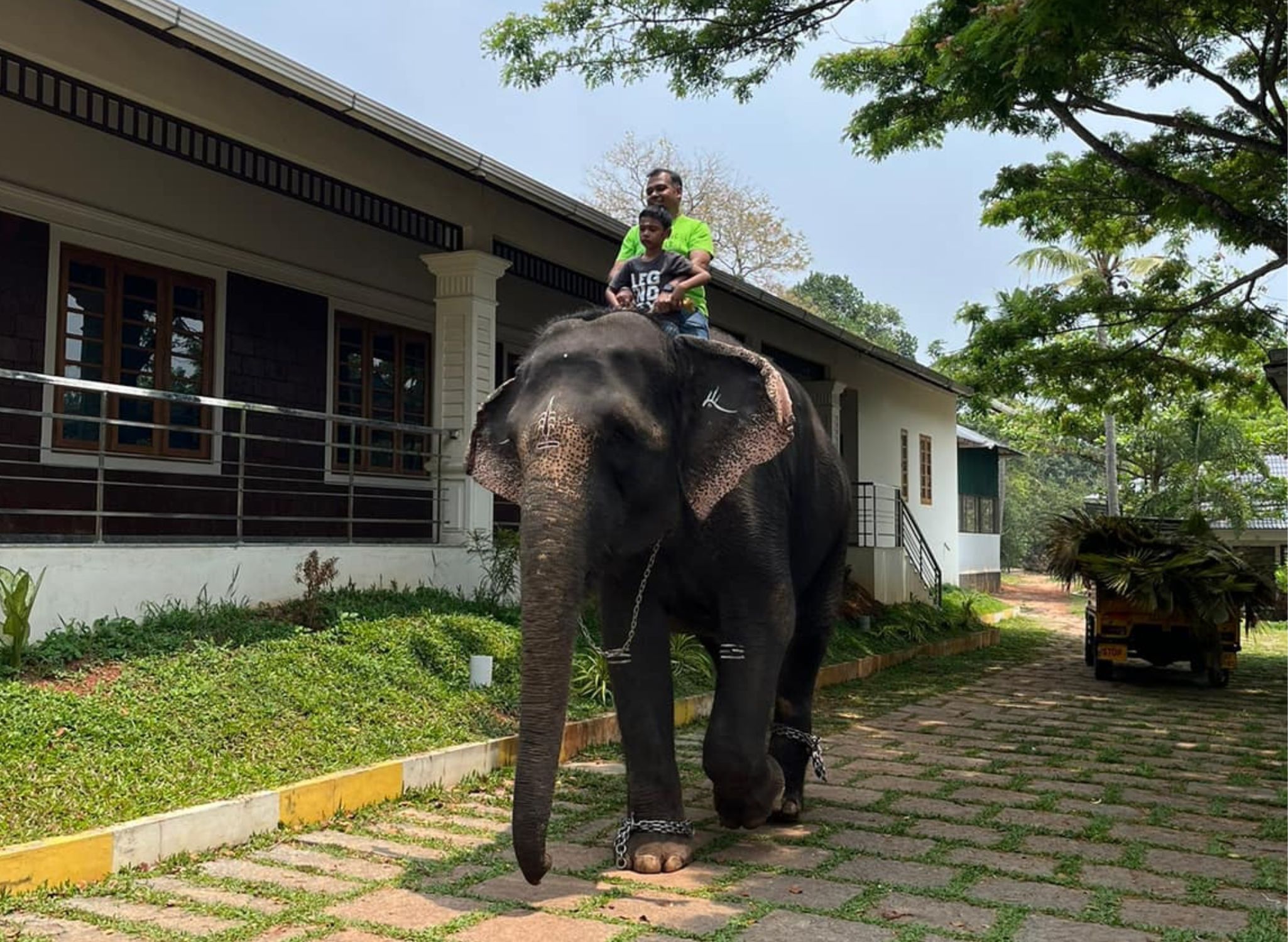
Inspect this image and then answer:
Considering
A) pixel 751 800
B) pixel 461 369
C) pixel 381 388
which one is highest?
pixel 381 388

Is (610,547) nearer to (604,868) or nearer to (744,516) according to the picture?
(744,516)

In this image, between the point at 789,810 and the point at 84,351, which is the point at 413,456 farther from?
the point at 789,810

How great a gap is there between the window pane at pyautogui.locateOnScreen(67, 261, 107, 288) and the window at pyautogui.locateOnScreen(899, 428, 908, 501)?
17.0m

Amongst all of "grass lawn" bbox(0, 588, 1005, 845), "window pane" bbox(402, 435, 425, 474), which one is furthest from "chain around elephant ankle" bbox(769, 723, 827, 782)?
"window pane" bbox(402, 435, 425, 474)

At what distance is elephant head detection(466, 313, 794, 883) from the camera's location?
3.87 m

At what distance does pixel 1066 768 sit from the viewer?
7312mm

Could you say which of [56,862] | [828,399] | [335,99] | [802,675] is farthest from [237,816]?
[828,399]

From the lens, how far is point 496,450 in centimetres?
477

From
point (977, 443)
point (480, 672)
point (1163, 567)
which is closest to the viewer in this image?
point (480, 672)

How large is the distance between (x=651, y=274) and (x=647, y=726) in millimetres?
2213

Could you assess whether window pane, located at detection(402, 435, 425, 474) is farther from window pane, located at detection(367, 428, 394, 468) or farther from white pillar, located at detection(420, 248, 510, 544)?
white pillar, located at detection(420, 248, 510, 544)

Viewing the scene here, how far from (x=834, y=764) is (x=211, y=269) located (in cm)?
758

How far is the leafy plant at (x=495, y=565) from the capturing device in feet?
33.8

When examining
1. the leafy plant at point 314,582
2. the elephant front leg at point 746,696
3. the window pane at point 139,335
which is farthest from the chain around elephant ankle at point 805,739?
the window pane at point 139,335
